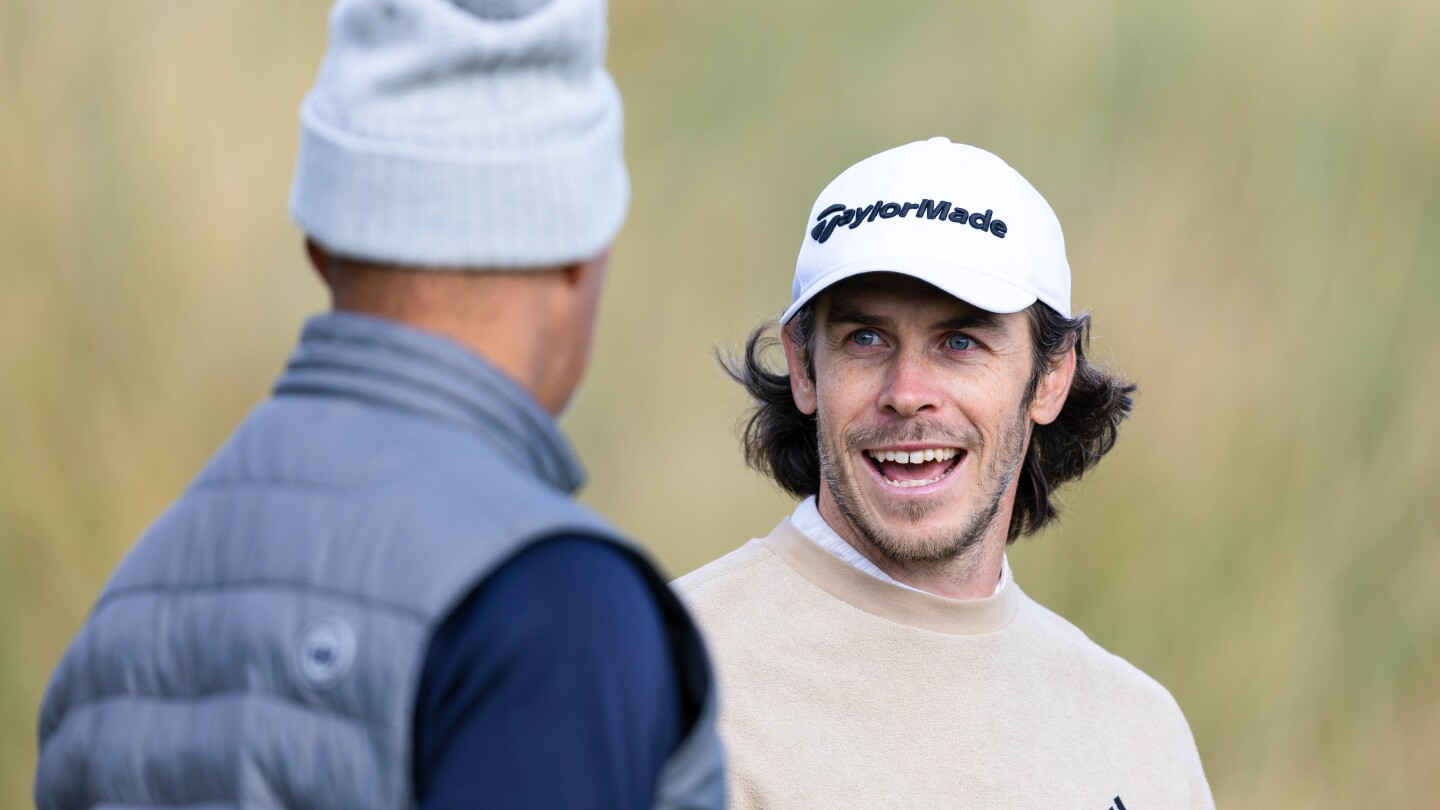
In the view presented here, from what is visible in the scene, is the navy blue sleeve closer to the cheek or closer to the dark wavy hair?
the cheek

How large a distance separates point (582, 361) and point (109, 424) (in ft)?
11.0

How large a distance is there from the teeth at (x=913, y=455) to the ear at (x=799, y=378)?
226 mm

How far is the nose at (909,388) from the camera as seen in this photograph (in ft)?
8.52

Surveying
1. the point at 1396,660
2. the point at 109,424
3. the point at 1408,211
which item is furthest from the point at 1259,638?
the point at 109,424

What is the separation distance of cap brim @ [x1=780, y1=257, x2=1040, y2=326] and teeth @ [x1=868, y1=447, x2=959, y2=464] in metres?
0.24

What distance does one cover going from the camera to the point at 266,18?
15.1ft

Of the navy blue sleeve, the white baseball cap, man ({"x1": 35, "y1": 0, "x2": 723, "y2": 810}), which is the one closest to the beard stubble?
the white baseball cap

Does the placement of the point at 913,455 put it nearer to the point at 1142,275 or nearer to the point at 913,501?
the point at 913,501

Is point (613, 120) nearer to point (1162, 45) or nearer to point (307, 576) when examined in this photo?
point (307, 576)

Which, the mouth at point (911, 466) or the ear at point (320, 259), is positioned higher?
the ear at point (320, 259)

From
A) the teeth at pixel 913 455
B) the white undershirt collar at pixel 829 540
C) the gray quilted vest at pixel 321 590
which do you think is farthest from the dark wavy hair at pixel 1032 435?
the gray quilted vest at pixel 321 590

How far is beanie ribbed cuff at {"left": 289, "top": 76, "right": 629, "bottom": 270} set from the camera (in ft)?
4.08

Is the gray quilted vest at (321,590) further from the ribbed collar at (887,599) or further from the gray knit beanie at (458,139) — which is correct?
the ribbed collar at (887,599)

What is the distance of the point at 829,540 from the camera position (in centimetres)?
266
